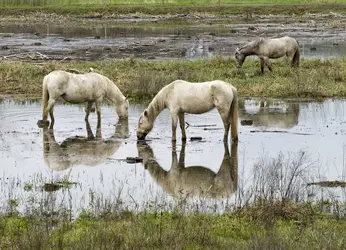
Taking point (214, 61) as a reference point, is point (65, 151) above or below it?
below

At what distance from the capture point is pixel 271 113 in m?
20.0

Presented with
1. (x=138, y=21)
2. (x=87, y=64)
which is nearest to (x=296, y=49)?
(x=87, y=64)

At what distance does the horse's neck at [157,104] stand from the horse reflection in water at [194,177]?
1.32 m

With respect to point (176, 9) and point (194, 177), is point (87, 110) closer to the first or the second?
point (194, 177)

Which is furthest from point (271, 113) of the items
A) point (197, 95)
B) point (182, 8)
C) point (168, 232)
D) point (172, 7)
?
point (172, 7)

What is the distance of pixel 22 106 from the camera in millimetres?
21156

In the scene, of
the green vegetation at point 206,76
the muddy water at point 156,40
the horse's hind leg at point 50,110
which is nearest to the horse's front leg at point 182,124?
the horse's hind leg at point 50,110

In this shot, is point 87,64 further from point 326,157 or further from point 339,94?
point 326,157

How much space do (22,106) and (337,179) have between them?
1080 centimetres

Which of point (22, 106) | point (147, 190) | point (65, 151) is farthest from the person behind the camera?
point (22, 106)

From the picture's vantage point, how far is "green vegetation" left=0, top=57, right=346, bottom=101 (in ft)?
73.7

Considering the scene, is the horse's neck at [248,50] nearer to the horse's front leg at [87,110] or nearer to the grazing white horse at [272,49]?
the grazing white horse at [272,49]

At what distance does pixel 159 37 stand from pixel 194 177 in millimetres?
33968

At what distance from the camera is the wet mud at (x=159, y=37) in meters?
35.7
